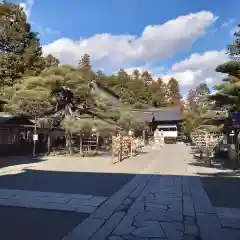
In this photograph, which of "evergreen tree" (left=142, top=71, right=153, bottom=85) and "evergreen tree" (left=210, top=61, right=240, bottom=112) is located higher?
"evergreen tree" (left=142, top=71, right=153, bottom=85)

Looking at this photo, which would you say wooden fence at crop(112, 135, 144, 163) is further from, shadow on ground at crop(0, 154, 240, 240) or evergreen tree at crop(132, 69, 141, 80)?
evergreen tree at crop(132, 69, 141, 80)

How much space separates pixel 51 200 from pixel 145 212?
7.13ft

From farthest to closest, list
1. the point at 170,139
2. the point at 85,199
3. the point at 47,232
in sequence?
the point at 170,139 → the point at 85,199 → the point at 47,232

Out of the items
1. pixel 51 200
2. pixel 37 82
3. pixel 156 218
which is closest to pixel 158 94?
pixel 37 82

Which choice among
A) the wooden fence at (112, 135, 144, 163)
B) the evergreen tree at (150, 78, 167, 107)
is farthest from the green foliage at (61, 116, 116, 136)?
the evergreen tree at (150, 78, 167, 107)

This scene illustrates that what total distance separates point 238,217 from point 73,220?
2.88m

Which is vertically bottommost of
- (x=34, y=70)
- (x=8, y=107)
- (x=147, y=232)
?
(x=147, y=232)

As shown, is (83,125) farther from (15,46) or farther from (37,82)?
(15,46)

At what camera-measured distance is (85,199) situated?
7508mm

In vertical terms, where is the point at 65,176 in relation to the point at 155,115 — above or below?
below

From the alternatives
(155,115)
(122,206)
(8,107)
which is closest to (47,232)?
(122,206)

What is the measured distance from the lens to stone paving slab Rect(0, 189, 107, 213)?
6711mm

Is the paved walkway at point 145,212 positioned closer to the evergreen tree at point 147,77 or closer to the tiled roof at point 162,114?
the tiled roof at point 162,114

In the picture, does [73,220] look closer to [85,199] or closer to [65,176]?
[85,199]
